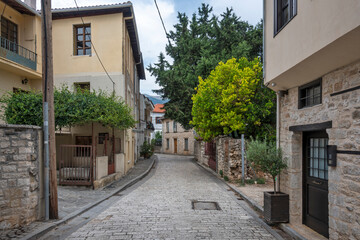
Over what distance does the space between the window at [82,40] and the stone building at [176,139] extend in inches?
846

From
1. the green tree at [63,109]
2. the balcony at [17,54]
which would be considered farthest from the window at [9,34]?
the green tree at [63,109]

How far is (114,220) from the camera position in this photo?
6102 mm

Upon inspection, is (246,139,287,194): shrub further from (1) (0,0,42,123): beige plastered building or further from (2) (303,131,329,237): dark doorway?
(1) (0,0,42,123): beige plastered building

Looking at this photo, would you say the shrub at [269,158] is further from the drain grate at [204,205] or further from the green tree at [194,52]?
the green tree at [194,52]

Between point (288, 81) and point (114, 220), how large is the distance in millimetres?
5074

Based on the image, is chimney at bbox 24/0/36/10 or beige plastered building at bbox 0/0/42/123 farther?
chimney at bbox 24/0/36/10

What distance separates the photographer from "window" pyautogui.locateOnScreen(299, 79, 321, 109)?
5.09 meters

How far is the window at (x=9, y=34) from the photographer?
11.7 m

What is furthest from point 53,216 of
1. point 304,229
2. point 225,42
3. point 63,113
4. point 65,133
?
point 225,42

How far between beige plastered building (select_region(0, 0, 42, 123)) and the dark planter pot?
446 inches

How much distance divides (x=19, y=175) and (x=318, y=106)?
19.8 ft

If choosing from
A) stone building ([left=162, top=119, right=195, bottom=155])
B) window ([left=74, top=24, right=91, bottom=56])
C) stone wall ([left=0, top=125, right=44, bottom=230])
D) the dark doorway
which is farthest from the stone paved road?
stone building ([left=162, top=119, right=195, bottom=155])

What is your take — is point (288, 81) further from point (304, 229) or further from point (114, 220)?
point (114, 220)

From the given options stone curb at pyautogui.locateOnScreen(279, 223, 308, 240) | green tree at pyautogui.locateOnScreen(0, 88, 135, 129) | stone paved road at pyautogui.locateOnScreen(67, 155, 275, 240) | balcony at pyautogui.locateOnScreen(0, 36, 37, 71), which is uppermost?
balcony at pyautogui.locateOnScreen(0, 36, 37, 71)
